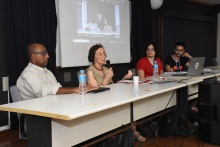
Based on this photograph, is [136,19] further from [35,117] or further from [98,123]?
[35,117]

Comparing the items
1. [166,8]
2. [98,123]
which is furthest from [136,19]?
[98,123]

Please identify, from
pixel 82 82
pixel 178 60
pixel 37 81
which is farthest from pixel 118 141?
pixel 178 60

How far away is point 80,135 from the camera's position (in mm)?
1955

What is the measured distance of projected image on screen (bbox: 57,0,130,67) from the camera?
3.90m

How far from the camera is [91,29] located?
427 cm

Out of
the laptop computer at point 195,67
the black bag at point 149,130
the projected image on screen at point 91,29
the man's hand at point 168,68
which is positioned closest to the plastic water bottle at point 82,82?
the black bag at point 149,130

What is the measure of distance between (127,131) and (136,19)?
3.34 metres

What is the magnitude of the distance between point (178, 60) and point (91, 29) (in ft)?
5.16

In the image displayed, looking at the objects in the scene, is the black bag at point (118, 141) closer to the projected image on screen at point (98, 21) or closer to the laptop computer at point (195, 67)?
the laptop computer at point (195, 67)

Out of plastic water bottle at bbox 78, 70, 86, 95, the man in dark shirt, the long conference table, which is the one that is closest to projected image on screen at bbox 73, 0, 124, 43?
the man in dark shirt

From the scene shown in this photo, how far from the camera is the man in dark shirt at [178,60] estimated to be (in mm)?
4113

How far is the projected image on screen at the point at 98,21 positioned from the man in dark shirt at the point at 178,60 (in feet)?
3.82

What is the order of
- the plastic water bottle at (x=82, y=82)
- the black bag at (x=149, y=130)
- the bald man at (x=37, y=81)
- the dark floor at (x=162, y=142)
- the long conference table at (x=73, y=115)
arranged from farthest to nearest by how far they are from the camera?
the black bag at (x=149, y=130), the dark floor at (x=162, y=142), the bald man at (x=37, y=81), the plastic water bottle at (x=82, y=82), the long conference table at (x=73, y=115)

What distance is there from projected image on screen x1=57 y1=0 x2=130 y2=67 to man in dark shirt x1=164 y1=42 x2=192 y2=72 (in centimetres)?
109
